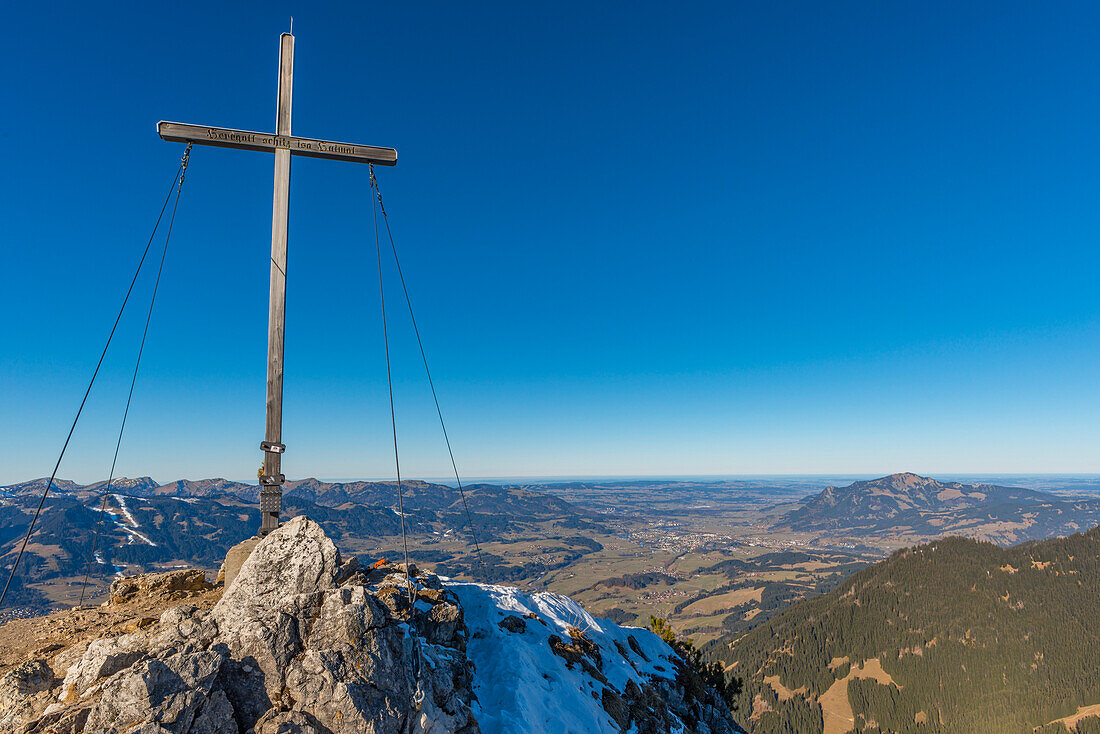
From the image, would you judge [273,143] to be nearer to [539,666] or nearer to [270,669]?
[270,669]

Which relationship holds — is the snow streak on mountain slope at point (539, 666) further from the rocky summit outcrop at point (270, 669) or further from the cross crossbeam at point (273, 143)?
the cross crossbeam at point (273, 143)

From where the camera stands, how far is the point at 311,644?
49.1 ft

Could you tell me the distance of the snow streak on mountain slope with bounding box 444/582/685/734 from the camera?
23359mm

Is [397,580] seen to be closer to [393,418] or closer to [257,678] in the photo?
[257,678]

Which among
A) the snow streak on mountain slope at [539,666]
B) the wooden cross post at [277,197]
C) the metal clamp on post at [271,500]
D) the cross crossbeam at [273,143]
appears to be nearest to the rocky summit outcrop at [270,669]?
the snow streak on mountain slope at [539,666]

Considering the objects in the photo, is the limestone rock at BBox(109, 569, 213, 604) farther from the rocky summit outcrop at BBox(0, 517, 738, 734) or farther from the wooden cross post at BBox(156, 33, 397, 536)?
the wooden cross post at BBox(156, 33, 397, 536)

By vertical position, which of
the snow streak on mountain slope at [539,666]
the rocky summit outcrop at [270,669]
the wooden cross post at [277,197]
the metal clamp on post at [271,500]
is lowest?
the snow streak on mountain slope at [539,666]

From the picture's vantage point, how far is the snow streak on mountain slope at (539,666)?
2336 cm

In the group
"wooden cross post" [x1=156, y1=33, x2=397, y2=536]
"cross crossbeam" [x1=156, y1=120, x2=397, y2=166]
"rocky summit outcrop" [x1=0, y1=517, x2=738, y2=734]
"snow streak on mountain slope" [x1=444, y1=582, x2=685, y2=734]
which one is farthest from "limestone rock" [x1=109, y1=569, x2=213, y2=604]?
"cross crossbeam" [x1=156, y1=120, x2=397, y2=166]

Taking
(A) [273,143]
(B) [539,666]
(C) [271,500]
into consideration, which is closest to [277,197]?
(A) [273,143]

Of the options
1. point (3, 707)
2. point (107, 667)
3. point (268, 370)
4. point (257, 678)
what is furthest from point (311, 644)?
point (268, 370)

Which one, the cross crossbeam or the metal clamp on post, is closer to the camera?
the cross crossbeam

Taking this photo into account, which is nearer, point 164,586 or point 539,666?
point 164,586

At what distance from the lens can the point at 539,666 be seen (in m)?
28.3
